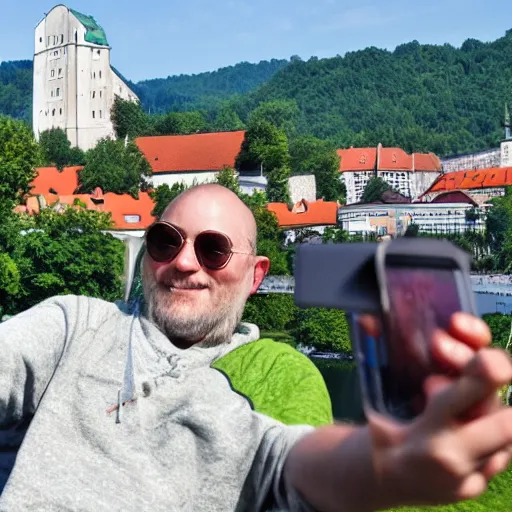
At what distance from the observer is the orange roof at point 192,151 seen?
22.9 meters

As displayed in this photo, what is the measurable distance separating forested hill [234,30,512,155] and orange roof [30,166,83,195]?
1117 cm

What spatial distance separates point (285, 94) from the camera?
132 ft

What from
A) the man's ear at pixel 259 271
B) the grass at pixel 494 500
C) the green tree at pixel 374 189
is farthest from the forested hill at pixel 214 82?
the man's ear at pixel 259 271

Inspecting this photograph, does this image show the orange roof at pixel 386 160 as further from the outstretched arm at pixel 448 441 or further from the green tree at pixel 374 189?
the outstretched arm at pixel 448 441

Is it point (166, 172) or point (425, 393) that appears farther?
point (166, 172)

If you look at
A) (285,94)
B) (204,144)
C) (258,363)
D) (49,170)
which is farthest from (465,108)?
(258,363)

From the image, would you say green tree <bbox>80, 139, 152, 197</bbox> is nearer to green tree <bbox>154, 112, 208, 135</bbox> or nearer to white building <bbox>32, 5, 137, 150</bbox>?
white building <bbox>32, 5, 137, 150</bbox>

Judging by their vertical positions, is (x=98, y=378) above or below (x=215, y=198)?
below

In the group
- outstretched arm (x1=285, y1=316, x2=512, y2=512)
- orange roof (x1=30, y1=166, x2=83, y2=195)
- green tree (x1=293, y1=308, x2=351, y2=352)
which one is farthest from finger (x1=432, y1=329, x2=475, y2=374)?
orange roof (x1=30, y1=166, x2=83, y2=195)

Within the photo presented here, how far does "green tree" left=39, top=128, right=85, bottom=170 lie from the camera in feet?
85.1

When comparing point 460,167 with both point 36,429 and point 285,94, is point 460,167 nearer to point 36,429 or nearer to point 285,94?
point 285,94

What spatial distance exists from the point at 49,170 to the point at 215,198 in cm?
2343

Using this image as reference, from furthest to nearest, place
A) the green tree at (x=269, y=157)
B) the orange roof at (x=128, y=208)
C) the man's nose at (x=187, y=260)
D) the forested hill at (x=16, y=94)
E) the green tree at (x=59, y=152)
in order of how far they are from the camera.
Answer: the forested hill at (x=16, y=94), the green tree at (x=59, y=152), the green tree at (x=269, y=157), the orange roof at (x=128, y=208), the man's nose at (x=187, y=260)

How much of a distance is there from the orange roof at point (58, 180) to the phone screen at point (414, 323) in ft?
73.1
